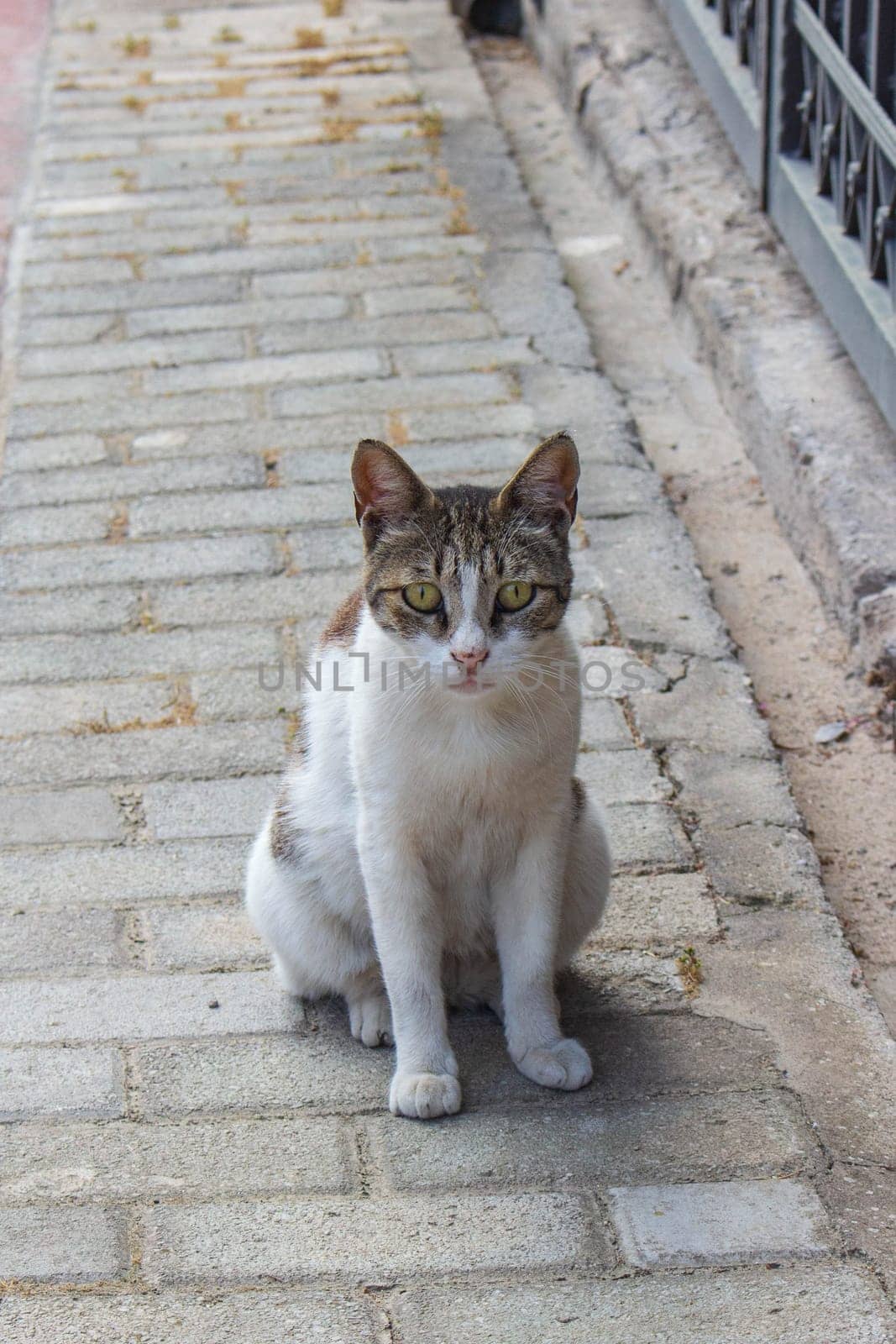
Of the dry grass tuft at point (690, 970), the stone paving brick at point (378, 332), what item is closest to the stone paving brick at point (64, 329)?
the stone paving brick at point (378, 332)

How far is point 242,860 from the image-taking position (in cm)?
337

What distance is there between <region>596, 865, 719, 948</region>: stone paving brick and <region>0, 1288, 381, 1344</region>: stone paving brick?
3.37 feet

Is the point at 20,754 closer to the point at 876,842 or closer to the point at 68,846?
the point at 68,846

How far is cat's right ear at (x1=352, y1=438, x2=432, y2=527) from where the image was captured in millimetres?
2627

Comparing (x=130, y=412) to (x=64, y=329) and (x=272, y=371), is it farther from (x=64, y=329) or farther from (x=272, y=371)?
(x=64, y=329)

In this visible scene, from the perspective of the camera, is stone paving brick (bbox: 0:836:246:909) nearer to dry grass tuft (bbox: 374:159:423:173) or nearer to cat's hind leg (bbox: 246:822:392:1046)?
cat's hind leg (bbox: 246:822:392:1046)

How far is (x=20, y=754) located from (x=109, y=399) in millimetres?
1909

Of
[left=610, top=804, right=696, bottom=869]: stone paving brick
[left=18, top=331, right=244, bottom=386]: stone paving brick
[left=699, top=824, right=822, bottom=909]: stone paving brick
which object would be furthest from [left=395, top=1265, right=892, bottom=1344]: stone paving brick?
[left=18, top=331, right=244, bottom=386]: stone paving brick

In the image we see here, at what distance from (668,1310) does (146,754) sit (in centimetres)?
193

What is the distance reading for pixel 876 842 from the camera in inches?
138

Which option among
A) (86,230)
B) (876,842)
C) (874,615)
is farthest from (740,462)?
(86,230)

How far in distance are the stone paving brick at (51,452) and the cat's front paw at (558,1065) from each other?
283cm

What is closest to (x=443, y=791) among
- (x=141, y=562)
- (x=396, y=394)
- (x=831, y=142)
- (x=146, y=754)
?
(x=146, y=754)

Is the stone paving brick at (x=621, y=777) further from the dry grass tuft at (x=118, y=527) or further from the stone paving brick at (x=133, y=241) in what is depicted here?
the stone paving brick at (x=133, y=241)
